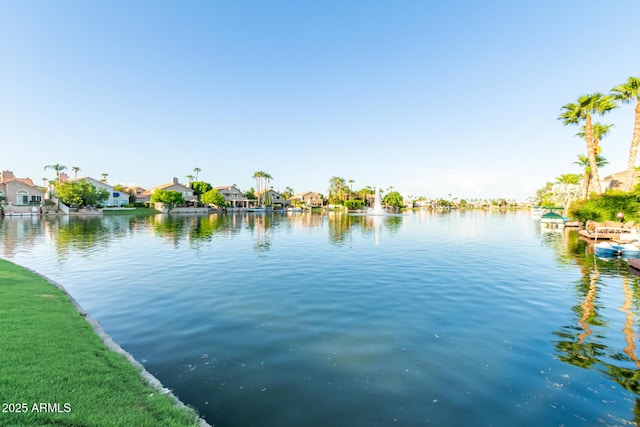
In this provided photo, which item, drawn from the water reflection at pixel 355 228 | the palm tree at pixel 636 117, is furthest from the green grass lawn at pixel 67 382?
the palm tree at pixel 636 117

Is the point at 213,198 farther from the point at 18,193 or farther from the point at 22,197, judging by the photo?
the point at 18,193

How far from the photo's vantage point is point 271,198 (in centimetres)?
14062

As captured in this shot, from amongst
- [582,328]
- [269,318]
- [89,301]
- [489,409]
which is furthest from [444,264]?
[89,301]

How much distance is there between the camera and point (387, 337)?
28.9 ft

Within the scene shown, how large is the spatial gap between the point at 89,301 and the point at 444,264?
18564 millimetres

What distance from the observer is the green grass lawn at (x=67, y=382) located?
396cm

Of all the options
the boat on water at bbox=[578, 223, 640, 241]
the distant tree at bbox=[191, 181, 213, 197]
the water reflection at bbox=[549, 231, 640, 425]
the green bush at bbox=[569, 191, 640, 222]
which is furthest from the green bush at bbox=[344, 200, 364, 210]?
the water reflection at bbox=[549, 231, 640, 425]

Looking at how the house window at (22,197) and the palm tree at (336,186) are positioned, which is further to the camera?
the palm tree at (336,186)

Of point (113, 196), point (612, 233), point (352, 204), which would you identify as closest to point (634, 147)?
point (612, 233)

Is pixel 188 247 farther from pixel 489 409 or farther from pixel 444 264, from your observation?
pixel 489 409

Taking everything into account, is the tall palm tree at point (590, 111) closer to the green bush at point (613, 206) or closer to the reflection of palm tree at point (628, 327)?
the green bush at point (613, 206)

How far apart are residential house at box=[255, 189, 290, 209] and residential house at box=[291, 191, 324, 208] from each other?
1373 cm

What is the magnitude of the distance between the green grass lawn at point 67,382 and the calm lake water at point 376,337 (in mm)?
1118

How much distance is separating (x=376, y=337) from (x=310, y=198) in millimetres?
160291
